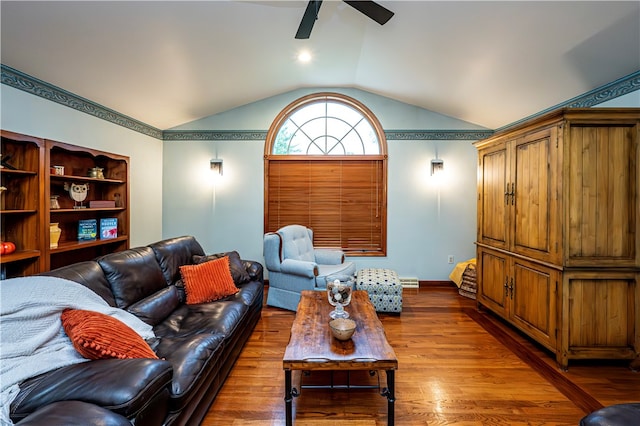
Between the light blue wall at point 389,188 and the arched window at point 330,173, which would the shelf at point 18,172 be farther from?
the arched window at point 330,173

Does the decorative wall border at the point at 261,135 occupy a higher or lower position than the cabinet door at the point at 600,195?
higher

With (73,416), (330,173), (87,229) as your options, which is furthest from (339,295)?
(87,229)

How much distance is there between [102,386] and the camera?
1.20 metres

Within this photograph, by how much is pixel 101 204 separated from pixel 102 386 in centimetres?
302

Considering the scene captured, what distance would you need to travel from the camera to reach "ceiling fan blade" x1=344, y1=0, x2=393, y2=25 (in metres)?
2.12

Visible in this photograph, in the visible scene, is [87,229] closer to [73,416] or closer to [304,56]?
[73,416]

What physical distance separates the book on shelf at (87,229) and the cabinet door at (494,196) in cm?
464

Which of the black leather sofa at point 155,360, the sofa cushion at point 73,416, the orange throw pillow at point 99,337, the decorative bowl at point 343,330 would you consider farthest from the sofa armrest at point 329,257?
the sofa cushion at point 73,416

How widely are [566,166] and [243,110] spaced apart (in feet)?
13.8

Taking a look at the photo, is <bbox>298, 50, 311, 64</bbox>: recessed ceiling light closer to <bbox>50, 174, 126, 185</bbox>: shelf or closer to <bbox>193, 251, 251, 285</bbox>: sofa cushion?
<bbox>193, 251, 251, 285</bbox>: sofa cushion

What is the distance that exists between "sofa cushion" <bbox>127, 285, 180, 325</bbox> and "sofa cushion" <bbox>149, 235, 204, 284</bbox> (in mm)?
153

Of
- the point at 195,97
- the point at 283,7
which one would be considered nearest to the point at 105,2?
the point at 283,7

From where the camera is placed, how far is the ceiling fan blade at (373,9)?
6.97ft

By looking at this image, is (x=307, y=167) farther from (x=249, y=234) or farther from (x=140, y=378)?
(x=140, y=378)
